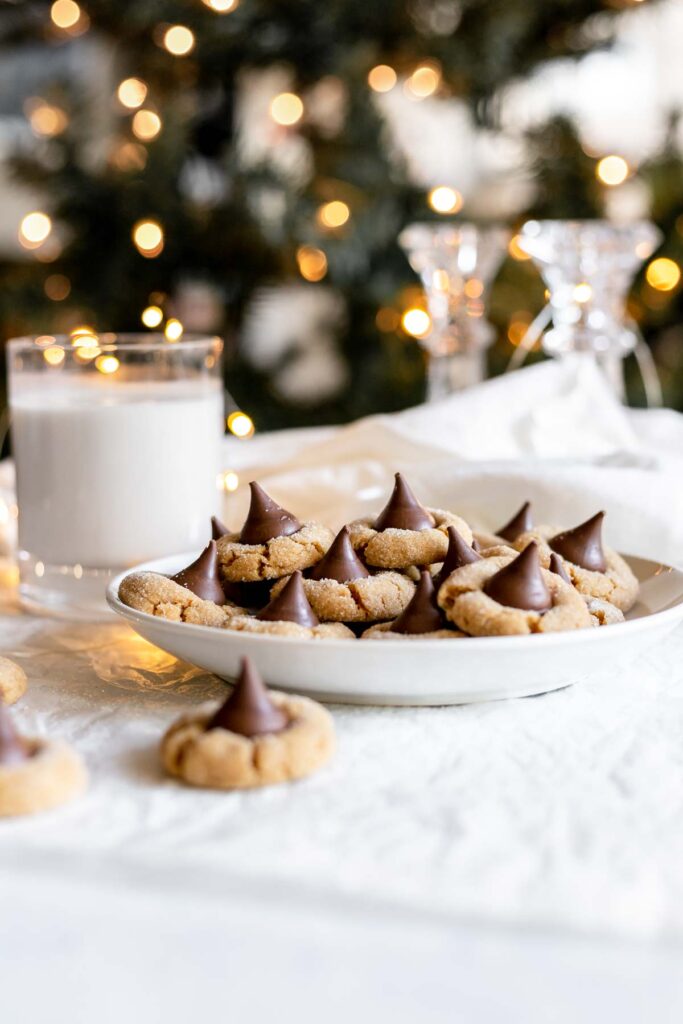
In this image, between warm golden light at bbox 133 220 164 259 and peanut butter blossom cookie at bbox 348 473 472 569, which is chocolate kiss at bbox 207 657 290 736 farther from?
warm golden light at bbox 133 220 164 259

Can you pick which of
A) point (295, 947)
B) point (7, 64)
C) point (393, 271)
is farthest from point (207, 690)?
point (7, 64)

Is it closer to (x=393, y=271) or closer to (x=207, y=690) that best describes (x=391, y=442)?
(x=207, y=690)

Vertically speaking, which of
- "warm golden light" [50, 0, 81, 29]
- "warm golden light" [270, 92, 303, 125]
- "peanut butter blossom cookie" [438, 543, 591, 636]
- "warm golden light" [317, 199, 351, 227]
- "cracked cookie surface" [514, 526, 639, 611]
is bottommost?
"cracked cookie surface" [514, 526, 639, 611]

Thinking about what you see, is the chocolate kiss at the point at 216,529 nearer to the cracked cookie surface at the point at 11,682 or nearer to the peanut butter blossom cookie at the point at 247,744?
the cracked cookie surface at the point at 11,682

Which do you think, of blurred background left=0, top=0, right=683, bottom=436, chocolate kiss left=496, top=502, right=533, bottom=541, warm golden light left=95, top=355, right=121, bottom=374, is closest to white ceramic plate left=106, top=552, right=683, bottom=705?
chocolate kiss left=496, top=502, right=533, bottom=541

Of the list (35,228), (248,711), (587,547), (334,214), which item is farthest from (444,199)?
(248,711)

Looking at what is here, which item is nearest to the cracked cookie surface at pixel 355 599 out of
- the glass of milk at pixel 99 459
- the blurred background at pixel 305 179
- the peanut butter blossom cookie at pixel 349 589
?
the peanut butter blossom cookie at pixel 349 589
